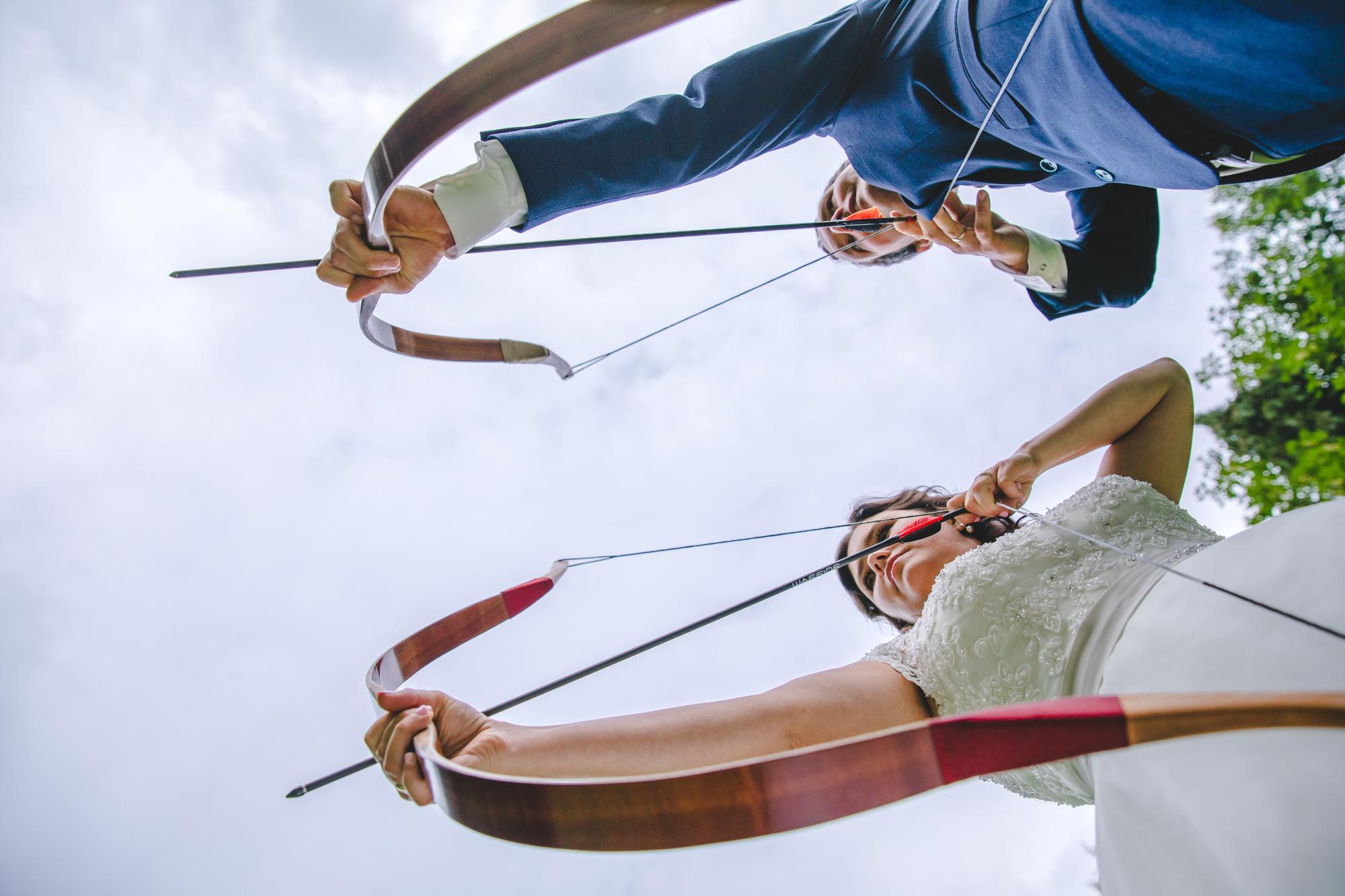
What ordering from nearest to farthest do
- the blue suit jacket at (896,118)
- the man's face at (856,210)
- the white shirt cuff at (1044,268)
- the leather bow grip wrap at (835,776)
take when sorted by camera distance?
the leather bow grip wrap at (835,776) → the blue suit jacket at (896,118) → the white shirt cuff at (1044,268) → the man's face at (856,210)

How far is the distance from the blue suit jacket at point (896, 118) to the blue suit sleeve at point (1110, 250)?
0.27 metres

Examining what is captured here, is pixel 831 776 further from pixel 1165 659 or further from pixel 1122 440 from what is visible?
pixel 1122 440

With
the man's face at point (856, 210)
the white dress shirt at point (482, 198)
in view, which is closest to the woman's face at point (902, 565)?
the man's face at point (856, 210)

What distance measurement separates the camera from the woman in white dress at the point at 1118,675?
0.52 meters

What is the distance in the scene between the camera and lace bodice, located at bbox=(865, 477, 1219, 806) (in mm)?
791

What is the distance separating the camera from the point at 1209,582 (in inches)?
25.7

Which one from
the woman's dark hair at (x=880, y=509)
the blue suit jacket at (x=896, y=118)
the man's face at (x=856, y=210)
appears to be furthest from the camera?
the woman's dark hair at (x=880, y=509)

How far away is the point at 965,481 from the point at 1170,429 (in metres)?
0.61

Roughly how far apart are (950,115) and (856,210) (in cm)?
54

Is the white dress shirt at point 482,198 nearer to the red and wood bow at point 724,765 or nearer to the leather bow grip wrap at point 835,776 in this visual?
the red and wood bow at point 724,765

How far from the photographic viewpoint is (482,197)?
0.60 metres

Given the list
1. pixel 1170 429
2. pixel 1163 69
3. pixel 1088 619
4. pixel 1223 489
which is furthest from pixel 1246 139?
pixel 1223 489

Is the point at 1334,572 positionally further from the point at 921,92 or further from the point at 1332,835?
the point at 921,92

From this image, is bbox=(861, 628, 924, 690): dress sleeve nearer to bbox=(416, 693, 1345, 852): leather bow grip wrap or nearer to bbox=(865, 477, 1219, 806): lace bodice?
bbox=(865, 477, 1219, 806): lace bodice
